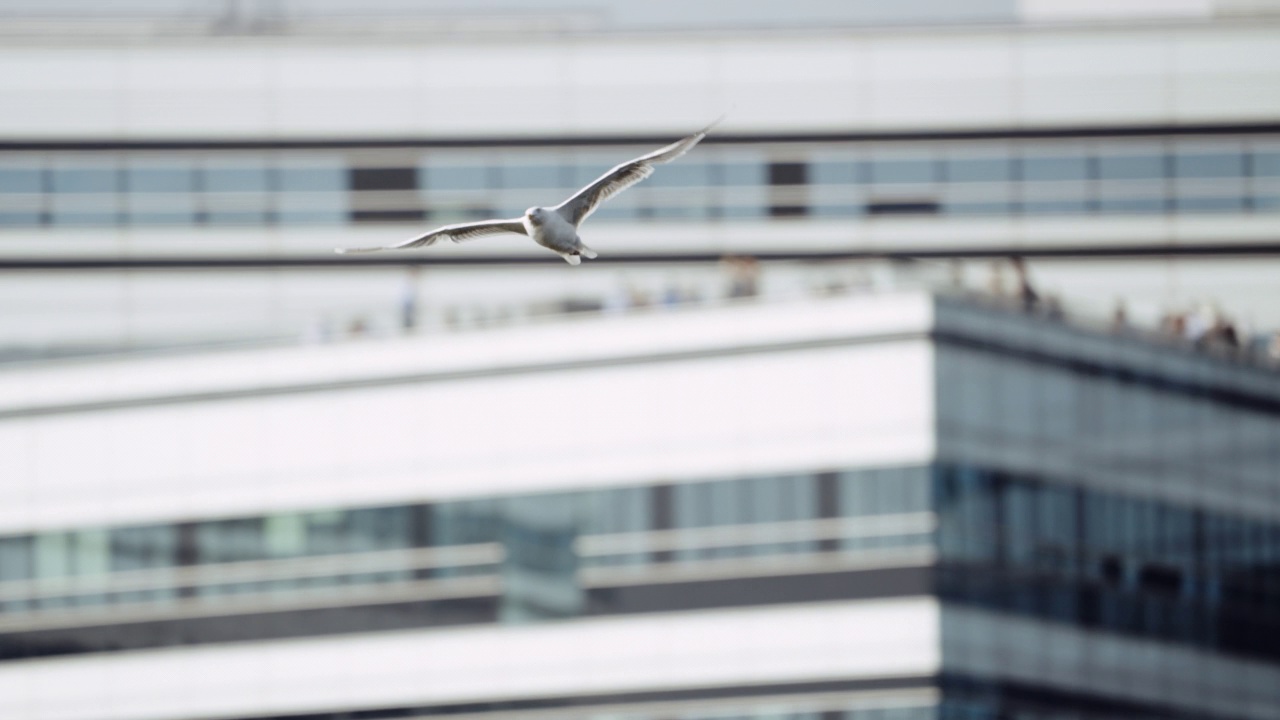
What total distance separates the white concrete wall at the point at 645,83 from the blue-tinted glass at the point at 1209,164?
1081 millimetres

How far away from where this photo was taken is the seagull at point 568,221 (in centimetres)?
1933

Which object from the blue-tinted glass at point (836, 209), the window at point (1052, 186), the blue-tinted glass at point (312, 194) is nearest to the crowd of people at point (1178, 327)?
the window at point (1052, 186)

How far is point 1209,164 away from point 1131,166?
2.17 meters

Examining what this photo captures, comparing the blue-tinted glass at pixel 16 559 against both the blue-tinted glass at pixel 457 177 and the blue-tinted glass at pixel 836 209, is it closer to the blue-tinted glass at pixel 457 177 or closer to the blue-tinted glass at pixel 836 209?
the blue-tinted glass at pixel 457 177

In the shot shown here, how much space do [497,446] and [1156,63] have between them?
103ft

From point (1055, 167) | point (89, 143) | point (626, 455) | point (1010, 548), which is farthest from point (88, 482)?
point (1055, 167)

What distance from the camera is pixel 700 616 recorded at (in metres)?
47.0

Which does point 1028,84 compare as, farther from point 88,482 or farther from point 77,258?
point 88,482

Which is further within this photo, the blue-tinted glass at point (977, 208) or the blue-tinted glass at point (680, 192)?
the blue-tinted glass at point (680, 192)

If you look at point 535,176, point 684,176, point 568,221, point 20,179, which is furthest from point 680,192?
point 568,221

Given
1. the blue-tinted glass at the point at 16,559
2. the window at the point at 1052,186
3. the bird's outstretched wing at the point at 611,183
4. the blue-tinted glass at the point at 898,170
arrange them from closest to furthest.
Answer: the bird's outstretched wing at the point at 611,183 → the blue-tinted glass at the point at 16,559 → the blue-tinted glass at the point at 898,170 → the window at the point at 1052,186

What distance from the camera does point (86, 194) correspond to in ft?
244

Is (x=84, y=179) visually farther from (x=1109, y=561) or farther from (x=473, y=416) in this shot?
(x=1109, y=561)

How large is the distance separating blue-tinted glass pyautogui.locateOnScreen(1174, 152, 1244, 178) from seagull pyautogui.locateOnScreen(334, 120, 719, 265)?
179 ft
